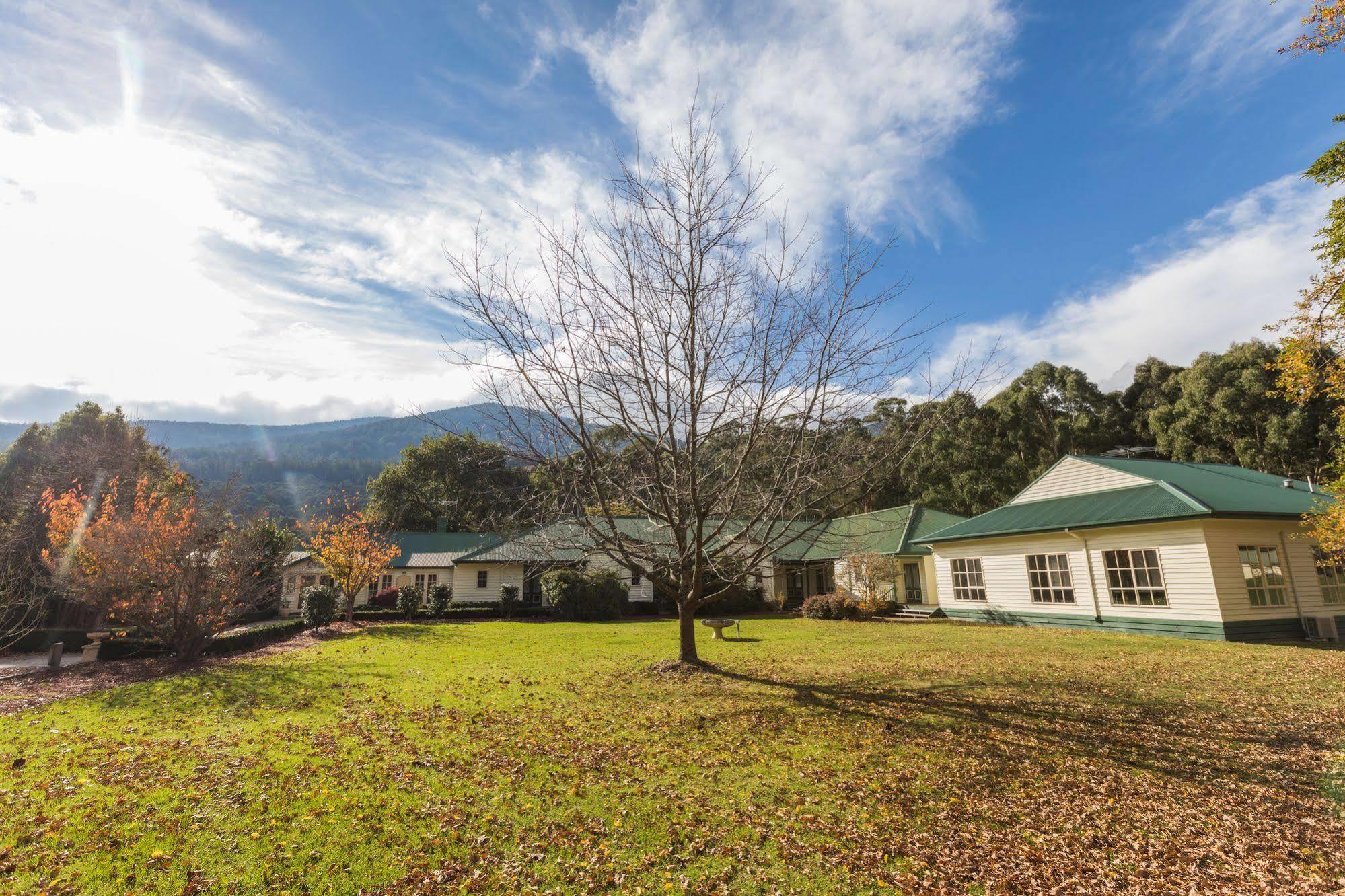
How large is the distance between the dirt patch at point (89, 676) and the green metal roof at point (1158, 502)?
890 inches

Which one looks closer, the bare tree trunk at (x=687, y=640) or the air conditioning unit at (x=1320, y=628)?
the bare tree trunk at (x=687, y=640)

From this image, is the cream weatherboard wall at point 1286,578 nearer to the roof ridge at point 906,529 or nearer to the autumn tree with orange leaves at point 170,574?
the roof ridge at point 906,529

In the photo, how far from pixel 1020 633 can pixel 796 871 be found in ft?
52.0

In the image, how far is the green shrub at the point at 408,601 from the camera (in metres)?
26.8

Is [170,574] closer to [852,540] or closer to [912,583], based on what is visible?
[852,540]

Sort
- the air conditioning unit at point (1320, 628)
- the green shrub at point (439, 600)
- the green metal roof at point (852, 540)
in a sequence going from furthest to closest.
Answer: the green shrub at point (439, 600) → the green metal roof at point (852, 540) → the air conditioning unit at point (1320, 628)

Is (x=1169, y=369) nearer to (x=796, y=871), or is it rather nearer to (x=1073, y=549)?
(x=1073, y=549)

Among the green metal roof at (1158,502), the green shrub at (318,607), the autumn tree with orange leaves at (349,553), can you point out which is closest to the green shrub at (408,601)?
the autumn tree with orange leaves at (349,553)

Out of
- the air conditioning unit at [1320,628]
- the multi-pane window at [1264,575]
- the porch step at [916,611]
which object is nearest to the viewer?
the air conditioning unit at [1320,628]

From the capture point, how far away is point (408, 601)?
26.8 m

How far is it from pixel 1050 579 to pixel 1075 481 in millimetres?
→ 3450

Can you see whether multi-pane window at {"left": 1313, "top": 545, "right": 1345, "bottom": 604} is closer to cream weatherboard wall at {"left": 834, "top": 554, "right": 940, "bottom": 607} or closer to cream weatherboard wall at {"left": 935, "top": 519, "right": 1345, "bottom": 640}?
cream weatherboard wall at {"left": 935, "top": 519, "right": 1345, "bottom": 640}

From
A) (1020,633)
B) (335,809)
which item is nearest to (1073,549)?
(1020,633)

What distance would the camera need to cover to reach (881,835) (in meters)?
4.69
